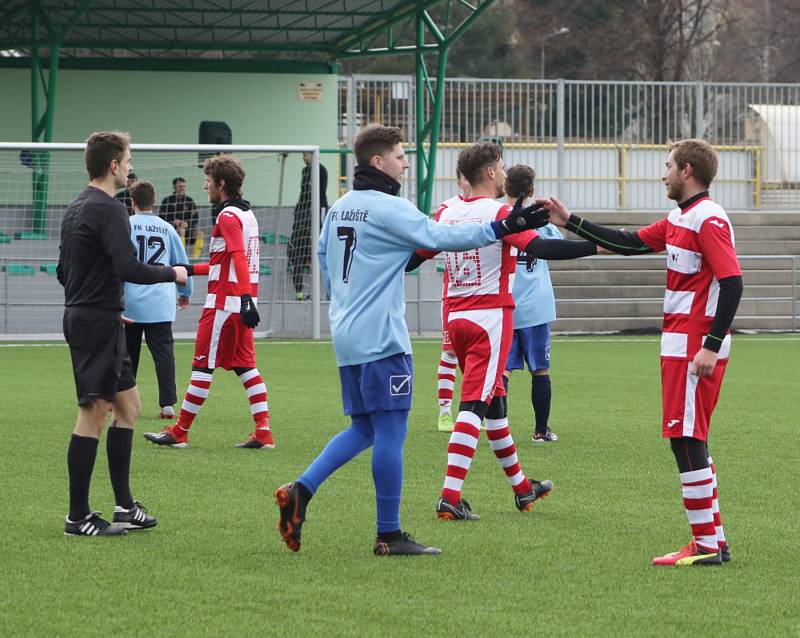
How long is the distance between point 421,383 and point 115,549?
8313 mm

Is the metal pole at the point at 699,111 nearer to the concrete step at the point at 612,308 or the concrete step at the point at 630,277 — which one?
the concrete step at the point at 630,277

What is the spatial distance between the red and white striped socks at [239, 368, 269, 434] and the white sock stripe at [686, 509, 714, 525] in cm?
407

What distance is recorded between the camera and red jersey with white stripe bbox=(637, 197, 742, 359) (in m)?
5.75

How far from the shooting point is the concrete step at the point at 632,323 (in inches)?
887

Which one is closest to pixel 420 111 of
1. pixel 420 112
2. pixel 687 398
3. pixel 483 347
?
pixel 420 112

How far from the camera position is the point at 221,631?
188 inches

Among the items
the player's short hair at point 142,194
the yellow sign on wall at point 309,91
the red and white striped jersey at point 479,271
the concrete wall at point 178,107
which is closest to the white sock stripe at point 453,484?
the red and white striped jersey at point 479,271

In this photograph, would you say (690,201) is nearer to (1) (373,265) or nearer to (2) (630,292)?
(1) (373,265)

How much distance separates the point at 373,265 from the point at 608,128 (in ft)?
71.9

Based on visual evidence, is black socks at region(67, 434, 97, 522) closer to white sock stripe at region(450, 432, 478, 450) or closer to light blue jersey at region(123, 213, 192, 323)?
white sock stripe at region(450, 432, 478, 450)

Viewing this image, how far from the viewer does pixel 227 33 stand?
28.7 metres

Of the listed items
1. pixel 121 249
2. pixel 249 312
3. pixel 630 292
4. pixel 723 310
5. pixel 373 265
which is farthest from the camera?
pixel 630 292

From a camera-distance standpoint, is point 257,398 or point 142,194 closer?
point 257,398

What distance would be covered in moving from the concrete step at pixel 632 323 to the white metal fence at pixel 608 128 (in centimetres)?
439
